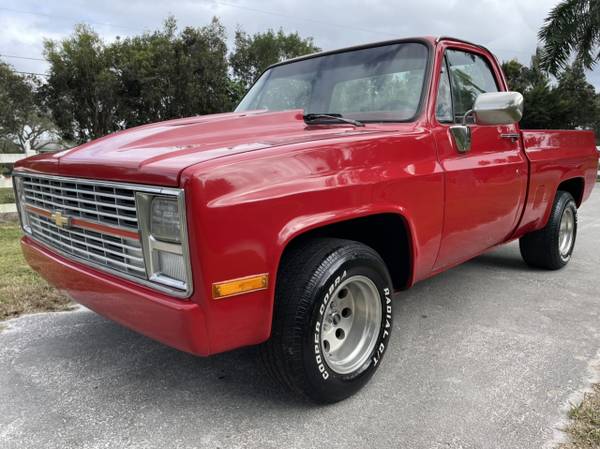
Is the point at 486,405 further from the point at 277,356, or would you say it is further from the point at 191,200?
the point at 191,200

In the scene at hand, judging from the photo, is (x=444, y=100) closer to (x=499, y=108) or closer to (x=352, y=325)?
(x=499, y=108)

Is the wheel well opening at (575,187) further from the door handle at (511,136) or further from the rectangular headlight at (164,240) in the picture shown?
the rectangular headlight at (164,240)

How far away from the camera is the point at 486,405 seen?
7.70 feet

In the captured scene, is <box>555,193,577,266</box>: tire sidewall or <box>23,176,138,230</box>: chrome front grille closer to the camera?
<box>23,176,138,230</box>: chrome front grille

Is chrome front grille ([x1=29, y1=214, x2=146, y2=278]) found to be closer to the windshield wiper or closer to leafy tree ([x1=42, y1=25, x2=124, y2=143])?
the windshield wiper

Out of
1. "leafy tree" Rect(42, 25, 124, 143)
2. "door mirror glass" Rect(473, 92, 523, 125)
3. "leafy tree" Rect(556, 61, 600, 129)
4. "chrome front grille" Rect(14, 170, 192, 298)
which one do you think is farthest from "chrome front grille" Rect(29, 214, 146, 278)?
"leafy tree" Rect(556, 61, 600, 129)

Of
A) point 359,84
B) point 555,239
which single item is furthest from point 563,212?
point 359,84

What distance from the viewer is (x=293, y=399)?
2.41m

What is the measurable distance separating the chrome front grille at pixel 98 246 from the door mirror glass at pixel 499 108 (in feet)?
6.85

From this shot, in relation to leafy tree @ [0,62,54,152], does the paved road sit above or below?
below

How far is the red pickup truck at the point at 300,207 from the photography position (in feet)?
6.09

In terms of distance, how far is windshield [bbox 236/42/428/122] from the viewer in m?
2.95

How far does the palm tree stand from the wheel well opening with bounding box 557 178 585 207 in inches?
435

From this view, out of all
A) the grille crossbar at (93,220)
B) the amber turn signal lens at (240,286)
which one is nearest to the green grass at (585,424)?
the amber turn signal lens at (240,286)
